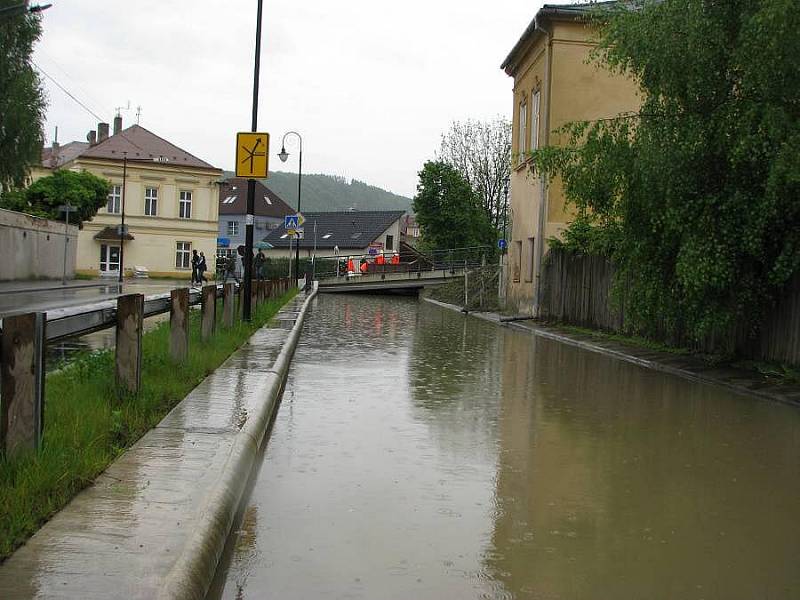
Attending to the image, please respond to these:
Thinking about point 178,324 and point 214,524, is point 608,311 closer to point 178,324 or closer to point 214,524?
point 178,324

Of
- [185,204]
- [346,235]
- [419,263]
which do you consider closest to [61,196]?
[185,204]

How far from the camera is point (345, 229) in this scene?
317ft

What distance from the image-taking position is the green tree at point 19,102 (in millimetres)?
30000

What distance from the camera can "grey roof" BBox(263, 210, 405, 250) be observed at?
93375mm

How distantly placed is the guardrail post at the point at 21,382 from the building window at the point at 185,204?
2456 inches

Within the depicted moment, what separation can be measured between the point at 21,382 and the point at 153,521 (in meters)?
1.20

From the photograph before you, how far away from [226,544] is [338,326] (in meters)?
18.4

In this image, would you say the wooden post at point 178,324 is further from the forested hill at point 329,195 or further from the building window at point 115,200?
the forested hill at point 329,195

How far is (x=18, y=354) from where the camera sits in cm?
489

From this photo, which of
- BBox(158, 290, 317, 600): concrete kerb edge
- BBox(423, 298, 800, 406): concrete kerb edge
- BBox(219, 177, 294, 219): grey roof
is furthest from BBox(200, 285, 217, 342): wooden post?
BBox(219, 177, 294, 219): grey roof

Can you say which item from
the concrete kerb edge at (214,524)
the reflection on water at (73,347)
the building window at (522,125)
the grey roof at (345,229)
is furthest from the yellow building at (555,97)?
the grey roof at (345,229)

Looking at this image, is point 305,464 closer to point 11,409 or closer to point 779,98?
point 11,409

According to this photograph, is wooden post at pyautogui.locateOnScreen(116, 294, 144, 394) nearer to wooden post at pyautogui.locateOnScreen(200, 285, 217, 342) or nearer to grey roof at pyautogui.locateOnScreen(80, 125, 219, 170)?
wooden post at pyautogui.locateOnScreen(200, 285, 217, 342)

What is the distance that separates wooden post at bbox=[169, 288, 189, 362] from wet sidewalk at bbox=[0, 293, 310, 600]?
2.25 metres
